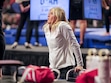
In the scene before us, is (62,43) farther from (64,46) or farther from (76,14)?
(76,14)

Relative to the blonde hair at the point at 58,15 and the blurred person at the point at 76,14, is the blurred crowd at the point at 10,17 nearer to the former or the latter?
the blurred person at the point at 76,14

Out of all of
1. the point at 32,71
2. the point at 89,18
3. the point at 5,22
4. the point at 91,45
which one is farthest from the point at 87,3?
the point at 5,22

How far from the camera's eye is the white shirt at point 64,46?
1.89 metres

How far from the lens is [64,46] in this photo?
6.28 feet

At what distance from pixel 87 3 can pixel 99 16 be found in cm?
23

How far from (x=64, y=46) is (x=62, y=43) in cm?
2

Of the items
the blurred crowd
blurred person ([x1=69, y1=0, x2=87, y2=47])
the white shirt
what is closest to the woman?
the white shirt

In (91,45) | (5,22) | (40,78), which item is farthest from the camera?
(5,22)

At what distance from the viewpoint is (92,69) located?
1.31m

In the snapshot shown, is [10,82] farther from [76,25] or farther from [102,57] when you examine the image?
[76,25]

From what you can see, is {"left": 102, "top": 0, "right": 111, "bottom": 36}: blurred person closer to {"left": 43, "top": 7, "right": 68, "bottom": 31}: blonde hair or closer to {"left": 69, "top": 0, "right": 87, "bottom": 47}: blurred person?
{"left": 69, "top": 0, "right": 87, "bottom": 47}: blurred person

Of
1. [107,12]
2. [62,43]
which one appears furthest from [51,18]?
[107,12]

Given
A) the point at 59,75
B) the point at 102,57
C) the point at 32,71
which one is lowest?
the point at 59,75

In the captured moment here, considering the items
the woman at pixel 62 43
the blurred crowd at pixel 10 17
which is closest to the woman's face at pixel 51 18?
the woman at pixel 62 43
